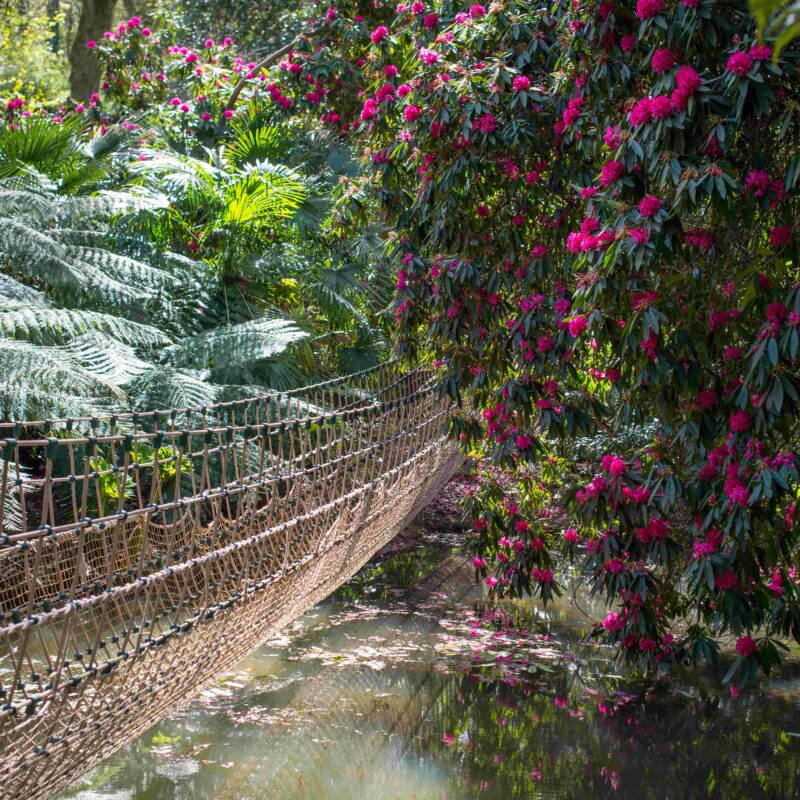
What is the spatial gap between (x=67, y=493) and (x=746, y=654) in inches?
140

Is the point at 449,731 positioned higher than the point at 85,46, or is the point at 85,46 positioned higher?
the point at 85,46

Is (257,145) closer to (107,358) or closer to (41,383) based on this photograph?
(107,358)

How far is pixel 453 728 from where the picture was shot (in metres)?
3.43

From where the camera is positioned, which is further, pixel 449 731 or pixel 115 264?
pixel 115 264

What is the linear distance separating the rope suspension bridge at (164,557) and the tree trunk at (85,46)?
5547 millimetres

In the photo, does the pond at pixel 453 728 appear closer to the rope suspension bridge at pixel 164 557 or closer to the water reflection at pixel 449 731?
the water reflection at pixel 449 731

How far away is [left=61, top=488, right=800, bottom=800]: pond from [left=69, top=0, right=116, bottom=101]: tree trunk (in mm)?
6809

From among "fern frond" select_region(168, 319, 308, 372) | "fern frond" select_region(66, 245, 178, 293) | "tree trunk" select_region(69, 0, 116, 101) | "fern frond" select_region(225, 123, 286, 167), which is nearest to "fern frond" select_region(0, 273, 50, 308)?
"fern frond" select_region(66, 245, 178, 293)

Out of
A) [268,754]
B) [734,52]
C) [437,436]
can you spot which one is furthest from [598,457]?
[734,52]

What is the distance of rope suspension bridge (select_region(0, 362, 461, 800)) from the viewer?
77.4 inches

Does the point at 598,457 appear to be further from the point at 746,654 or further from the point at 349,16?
the point at 349,16

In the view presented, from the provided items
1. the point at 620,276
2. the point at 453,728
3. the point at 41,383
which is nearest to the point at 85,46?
the point at 41,383

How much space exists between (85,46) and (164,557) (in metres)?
7.25

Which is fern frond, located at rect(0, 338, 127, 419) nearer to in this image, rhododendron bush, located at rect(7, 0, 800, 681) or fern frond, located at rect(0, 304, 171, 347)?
fern frond, located at rect(0, 304, 171, 347)
